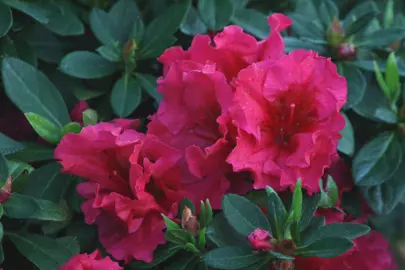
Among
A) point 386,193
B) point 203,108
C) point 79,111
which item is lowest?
point 386,193

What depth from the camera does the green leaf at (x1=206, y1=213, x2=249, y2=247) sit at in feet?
3.53

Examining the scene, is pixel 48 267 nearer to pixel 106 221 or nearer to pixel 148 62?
pixel 106 221

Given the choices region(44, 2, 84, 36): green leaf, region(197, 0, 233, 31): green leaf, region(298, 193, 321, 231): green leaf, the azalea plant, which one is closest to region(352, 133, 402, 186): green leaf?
the azalea plant

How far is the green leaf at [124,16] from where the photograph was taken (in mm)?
1406

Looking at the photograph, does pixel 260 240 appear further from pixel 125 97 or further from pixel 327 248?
pixel 125 97

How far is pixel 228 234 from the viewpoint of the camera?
3.61ft

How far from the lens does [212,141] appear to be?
1130mm

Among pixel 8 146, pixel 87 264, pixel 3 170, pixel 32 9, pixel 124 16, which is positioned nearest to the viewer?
pixel 87 264

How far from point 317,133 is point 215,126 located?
175 millimetres

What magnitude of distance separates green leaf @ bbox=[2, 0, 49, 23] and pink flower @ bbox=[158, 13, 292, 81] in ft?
1.05

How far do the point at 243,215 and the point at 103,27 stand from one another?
0.54 m

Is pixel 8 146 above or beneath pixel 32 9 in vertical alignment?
beneath

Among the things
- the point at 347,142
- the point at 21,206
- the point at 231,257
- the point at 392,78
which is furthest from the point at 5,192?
the point at 392,78

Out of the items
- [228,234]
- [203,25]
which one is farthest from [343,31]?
[228,234]
